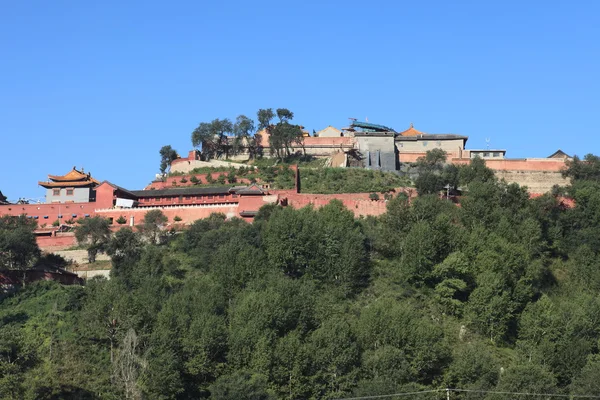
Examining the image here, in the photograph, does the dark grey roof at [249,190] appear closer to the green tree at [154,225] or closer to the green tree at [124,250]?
the green tree at [154,225]

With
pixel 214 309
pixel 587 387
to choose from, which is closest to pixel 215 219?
pixel 214 309

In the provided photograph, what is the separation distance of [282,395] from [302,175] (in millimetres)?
32889

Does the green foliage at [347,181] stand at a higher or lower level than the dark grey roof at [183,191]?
higher

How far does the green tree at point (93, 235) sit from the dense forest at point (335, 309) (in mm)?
1711

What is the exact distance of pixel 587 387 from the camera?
45969 mm

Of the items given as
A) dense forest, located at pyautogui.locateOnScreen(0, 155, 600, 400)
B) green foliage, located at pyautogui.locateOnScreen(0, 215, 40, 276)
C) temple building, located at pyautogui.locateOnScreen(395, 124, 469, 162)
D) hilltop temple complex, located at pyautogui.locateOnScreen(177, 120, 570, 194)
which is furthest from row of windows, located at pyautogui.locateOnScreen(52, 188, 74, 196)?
temple building, located at pyautogui.locateOnScreen(395, 124, 469, 162)

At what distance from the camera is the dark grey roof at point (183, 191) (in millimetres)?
72688

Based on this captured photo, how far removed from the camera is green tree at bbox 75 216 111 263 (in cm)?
6456

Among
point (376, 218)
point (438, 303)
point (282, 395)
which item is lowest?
point (282, 395)

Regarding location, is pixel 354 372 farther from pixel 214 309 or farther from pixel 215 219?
pixel 215 219

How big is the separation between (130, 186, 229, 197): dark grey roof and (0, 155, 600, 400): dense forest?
226 inches

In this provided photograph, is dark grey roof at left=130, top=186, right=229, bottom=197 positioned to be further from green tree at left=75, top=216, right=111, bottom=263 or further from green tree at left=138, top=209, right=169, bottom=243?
green tree at left=75, top=216, right=111, bottom=263

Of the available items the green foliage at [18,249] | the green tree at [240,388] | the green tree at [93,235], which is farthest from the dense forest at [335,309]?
the green tree at [93,235]

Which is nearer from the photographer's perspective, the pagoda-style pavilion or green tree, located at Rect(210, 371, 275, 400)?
green tree, located at Rect(210, 371, 275, 400)
